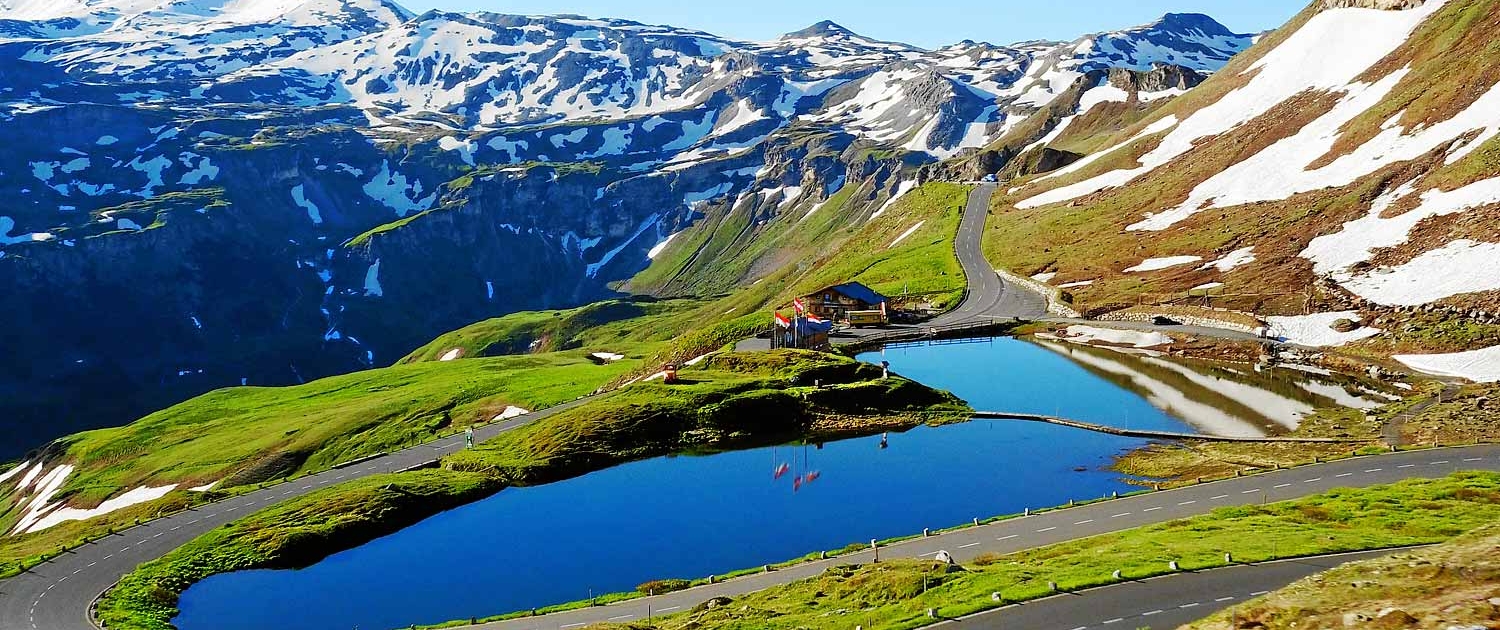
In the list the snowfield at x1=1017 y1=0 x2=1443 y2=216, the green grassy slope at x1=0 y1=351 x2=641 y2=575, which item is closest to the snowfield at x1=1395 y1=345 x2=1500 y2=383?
the snowfield at x1=1017 y1=0 x2=1443 y2=216

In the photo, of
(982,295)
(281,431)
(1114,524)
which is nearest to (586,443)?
(1114,524)

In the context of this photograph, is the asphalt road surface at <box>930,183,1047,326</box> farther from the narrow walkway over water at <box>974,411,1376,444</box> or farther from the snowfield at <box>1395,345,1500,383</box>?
the snowfield at <box>1395,345,1500,383</box>

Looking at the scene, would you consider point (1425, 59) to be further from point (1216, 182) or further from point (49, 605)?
point (49, 605)

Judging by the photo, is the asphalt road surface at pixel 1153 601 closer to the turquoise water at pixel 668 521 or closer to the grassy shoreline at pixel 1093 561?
the grassy shoreline at pixel 1093 561

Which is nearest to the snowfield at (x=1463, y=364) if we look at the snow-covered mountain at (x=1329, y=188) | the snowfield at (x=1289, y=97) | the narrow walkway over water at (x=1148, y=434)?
the snow-covered mountain at (x=1329, y=188)

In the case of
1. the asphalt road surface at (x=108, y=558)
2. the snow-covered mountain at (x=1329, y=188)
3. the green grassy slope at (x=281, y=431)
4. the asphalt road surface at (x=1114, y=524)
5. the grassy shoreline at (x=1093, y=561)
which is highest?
the snow-covered mountain at (x=1329, y=188)

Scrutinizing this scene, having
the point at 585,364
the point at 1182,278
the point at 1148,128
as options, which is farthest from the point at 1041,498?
the point at 1148,128

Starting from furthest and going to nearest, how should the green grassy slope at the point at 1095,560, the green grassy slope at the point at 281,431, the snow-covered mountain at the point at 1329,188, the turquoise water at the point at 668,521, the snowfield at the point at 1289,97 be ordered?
the snowfield at the point at 1289,97 → the green grassy slope at the point at 281,431 → the snow-covered mountain at the point at 1329,188 → the turquoise water at the point at 668,521 → the green grassy slope at the point at 1095,560
